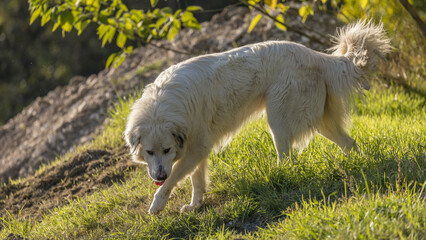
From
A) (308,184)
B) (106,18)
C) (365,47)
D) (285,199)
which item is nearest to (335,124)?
(365,47)

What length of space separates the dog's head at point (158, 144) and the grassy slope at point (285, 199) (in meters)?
0.43

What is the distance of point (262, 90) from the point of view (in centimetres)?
522

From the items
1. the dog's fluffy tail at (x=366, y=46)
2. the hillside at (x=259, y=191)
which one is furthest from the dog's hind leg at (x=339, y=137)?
the dog's fluffy tail at (x=366, y=46)

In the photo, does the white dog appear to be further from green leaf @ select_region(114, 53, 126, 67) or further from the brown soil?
green leaf @ select_region(114, 53, 126, 67)

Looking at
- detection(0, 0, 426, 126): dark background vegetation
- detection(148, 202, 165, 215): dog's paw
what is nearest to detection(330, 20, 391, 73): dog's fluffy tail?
detection(148, 202, 165, 215): dog's paw

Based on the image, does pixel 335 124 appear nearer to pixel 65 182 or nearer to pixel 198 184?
pixel 198 184

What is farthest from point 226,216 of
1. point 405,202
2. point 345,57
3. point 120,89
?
point 120,89

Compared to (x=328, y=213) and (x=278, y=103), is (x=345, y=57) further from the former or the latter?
(x=328, y=213)

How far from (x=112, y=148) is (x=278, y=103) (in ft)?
10.5

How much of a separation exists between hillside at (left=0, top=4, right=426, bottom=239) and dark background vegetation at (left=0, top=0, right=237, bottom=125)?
992cm

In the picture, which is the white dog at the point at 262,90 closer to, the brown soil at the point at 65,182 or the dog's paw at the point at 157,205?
the dog's paw at the point at 157,205

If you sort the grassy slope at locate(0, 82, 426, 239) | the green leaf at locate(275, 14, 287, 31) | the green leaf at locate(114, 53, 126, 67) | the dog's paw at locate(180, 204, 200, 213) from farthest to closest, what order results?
the green leaf at locate(114, 53, 126, 67) → the green leaf at locate(275, 14, 287, 31) → the dog's paw at locate(180, 204, 200, 213) → the grassy slope at locate(0, 82, 426, 239)

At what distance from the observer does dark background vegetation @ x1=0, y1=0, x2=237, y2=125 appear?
17.9 m

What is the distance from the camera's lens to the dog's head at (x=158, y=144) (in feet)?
15.3
